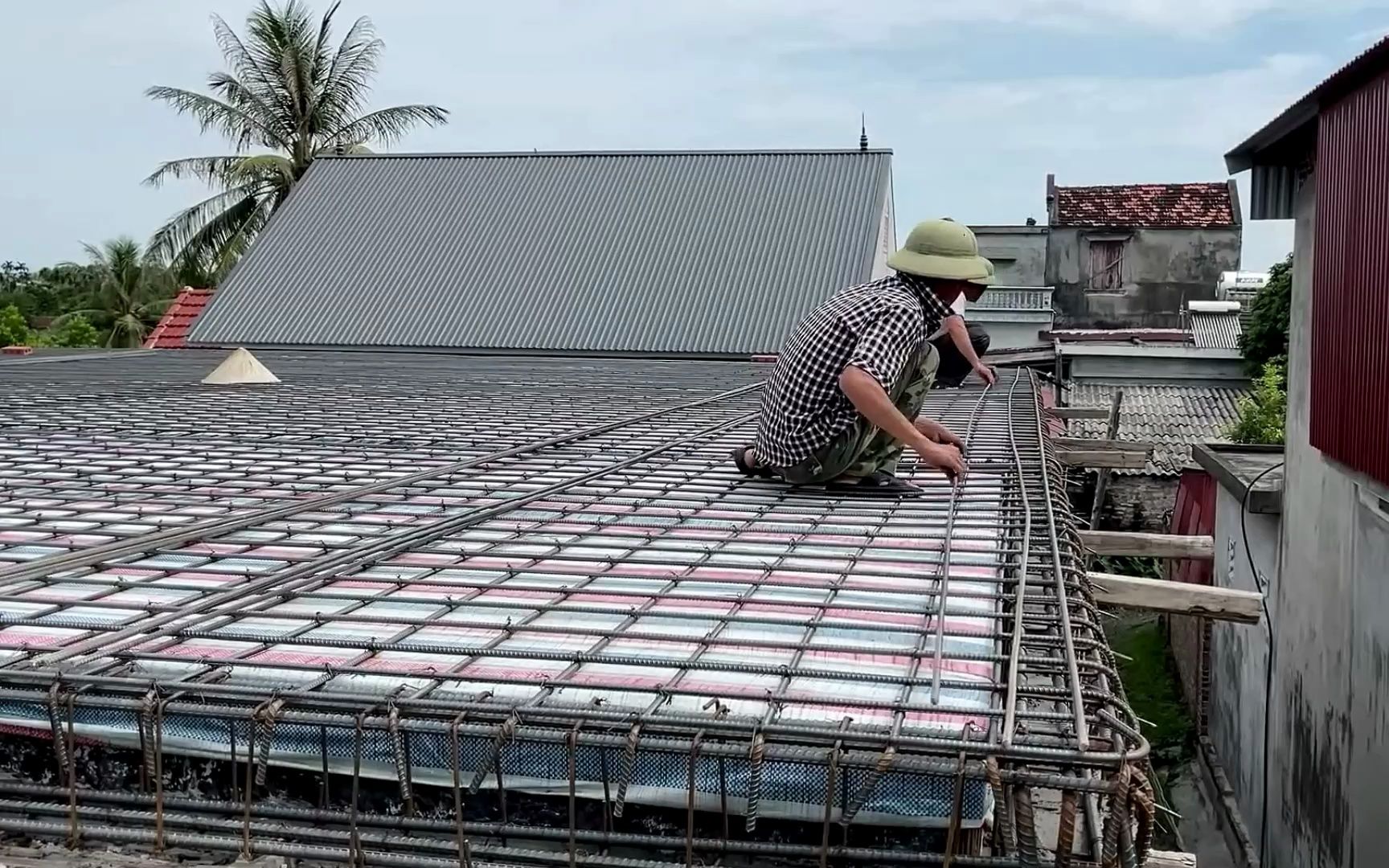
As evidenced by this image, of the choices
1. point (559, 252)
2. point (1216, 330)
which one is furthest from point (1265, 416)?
point (1216, 330)

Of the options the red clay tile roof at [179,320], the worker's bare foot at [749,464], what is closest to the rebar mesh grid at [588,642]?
the worker's bare foot at [749,464]

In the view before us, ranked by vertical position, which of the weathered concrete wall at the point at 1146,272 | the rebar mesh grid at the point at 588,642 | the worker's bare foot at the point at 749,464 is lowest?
the rebar mesh grid at the point at 588,642

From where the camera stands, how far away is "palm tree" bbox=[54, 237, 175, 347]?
25422 millimetres

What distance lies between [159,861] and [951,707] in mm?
1280

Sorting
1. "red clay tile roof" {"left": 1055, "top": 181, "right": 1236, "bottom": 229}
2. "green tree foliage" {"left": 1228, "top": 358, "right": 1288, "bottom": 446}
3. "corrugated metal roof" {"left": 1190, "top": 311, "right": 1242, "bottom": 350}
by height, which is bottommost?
"green tree foliage" {"left": 1228, "top": 358, "right": 1288, "bottom": 446}

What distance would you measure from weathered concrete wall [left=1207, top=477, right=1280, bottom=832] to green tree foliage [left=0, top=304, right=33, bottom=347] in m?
20.5

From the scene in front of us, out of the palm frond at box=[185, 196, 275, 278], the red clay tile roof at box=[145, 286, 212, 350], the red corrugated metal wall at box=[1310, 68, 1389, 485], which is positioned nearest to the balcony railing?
the palm frond at box=[185, 196, 275, 278]

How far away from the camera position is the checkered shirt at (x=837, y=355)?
4.03 metres

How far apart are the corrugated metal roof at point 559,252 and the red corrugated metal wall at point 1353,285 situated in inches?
251

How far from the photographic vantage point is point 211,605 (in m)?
2.67

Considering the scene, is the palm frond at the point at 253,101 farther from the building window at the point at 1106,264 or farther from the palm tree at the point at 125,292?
the building window at the point at 1106,264

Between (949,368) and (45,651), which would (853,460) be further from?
(949,368)

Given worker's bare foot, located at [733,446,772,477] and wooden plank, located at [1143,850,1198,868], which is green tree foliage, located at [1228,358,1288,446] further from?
wooden plank, located at [1143,850,1198,868]

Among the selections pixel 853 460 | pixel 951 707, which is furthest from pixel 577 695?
pixel 853 460
